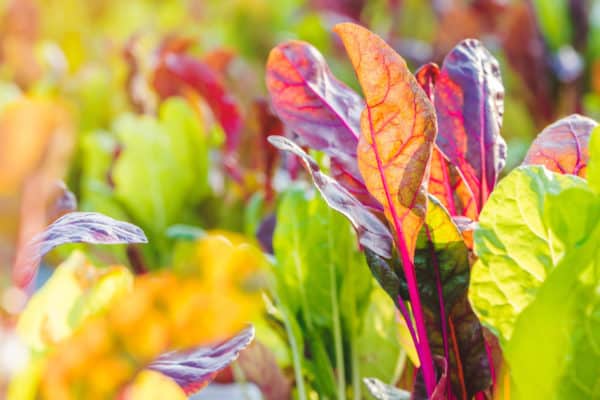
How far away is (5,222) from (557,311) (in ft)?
1.00

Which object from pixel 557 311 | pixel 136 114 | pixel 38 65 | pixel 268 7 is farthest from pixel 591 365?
pixel 268 7

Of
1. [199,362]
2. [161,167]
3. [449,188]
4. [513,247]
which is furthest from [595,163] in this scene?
[161,167]

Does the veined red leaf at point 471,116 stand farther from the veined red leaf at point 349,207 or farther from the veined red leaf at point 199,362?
the veined red leaf at point 199,362

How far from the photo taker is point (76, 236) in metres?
0.58

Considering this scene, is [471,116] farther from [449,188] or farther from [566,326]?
[566,326]

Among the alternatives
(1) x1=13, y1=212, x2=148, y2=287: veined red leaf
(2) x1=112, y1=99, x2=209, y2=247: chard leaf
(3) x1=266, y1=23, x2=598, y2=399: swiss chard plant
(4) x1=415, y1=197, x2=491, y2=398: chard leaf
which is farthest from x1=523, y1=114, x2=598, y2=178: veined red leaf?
(2) x1=112, y1=99, x2=209, y2=247: chard leaf

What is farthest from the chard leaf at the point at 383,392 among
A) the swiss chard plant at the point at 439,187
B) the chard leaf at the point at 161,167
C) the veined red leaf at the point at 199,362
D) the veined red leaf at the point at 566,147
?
the chard leaf at the point at 161,167

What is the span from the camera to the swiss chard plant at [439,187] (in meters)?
0.58

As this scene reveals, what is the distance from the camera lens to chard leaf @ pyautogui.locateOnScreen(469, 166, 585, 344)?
22.3 inches

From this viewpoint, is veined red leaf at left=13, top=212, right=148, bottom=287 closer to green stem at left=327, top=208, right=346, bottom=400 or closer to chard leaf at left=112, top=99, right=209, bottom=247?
green stem at left=327, top=208, right=346, bottom=400

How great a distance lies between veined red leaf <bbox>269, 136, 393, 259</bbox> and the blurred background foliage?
0.53ft

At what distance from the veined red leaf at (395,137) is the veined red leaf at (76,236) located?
0.18 meters

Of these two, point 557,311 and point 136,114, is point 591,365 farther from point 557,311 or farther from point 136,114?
point 136,114

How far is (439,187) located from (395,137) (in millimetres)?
113
